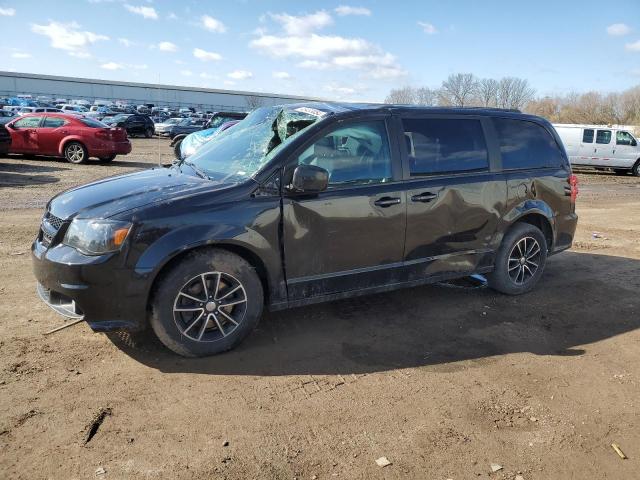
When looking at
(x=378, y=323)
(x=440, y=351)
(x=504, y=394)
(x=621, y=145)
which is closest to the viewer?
(x=504, y=394)

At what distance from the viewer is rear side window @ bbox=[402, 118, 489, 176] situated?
457 cm

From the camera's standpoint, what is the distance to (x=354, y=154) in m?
4.28

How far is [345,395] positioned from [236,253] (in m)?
1.30

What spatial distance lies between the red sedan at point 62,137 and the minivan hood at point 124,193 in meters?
13.4

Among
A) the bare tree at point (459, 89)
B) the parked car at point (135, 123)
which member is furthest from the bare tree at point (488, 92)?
the parked car at point (135, 123)

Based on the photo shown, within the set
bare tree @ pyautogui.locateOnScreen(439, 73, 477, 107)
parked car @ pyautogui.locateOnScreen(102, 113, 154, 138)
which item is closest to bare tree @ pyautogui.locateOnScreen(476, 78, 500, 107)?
bare tree @ pyautogui.locateOnScreen(439, 73, 477, 107)

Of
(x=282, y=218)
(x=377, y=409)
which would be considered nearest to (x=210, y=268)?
(x=282, y=218)

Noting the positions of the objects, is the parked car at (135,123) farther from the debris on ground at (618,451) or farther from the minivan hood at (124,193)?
the debris on ground at (618,451)

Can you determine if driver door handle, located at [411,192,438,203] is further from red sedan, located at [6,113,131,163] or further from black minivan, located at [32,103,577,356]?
red sedan, located at [6,113,131,163]

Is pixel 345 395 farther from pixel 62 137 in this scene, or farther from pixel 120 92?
pixel 120 92

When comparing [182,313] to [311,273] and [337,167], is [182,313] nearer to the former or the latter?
[311,273]

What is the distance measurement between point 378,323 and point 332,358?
2.69 ft

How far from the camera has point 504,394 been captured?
3547mm

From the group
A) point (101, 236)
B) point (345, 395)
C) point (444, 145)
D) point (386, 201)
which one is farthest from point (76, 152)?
point (345, 395)
